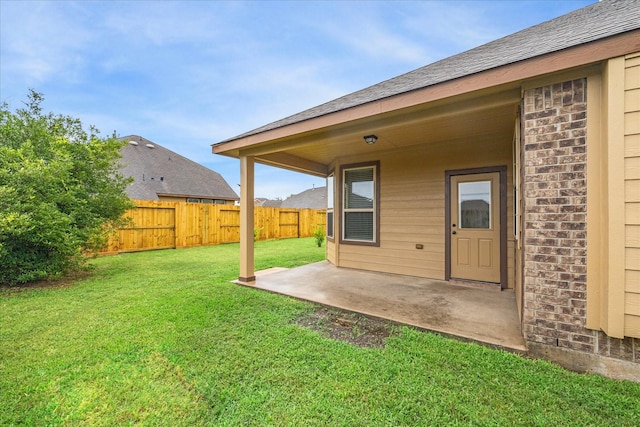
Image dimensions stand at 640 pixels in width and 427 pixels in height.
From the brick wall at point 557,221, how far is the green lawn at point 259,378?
0.99 ft

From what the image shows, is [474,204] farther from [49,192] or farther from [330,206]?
[49,192]

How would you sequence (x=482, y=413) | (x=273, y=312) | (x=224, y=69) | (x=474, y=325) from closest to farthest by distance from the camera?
(x=482, y=413)
(x=474, y=325)
(x=273, y=312)
(x=224, y=69)

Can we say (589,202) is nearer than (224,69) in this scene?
Yes

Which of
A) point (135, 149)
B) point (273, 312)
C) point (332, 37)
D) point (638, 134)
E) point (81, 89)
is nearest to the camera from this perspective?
point (638, 134)

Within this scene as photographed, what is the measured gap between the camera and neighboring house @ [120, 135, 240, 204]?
15008 mm

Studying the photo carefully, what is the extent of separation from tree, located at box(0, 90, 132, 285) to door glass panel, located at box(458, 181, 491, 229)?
22.7 ft

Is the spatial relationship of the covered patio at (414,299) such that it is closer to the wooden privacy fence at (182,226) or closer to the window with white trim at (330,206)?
the window with white trim at (330,206)

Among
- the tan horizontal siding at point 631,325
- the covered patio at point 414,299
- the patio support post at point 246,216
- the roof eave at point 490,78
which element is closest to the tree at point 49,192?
the patio support post at point 246,216

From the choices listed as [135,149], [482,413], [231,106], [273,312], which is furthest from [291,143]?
[135,149]

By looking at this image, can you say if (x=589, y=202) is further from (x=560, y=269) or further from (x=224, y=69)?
(x=224, y=69)

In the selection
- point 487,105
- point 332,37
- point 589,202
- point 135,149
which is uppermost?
point 332,37

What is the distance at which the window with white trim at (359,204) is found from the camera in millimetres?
5770

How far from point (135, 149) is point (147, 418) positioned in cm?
1889

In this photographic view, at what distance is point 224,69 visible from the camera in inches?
499
